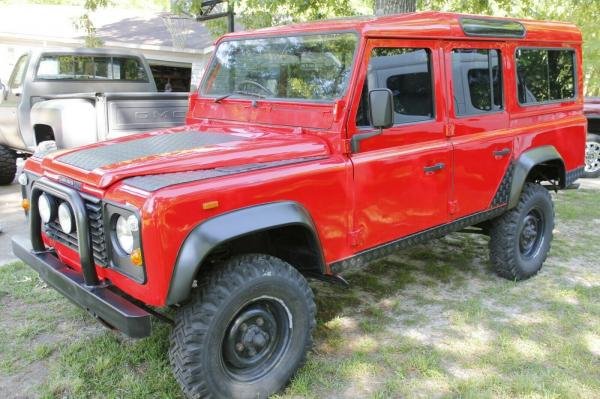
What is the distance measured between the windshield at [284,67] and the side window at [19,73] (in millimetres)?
4969

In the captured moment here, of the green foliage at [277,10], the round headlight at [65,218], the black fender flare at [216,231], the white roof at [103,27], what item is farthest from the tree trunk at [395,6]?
the white roof at [103,27]

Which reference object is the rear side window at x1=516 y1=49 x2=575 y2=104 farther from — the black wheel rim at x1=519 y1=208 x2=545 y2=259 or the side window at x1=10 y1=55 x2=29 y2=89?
the side window at x1=10 y1=55 x2=29 y2=89

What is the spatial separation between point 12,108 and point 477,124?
21.0ft

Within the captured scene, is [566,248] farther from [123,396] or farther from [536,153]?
[123,396]

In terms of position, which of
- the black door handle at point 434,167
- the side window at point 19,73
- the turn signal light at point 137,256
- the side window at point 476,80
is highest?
the side window at point 19,73

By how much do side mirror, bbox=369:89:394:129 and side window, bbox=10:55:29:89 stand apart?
20.8 ft

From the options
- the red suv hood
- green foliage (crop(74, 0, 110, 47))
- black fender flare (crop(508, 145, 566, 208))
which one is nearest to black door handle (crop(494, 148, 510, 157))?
black fender flare (crop(508, 145, 566, 208))

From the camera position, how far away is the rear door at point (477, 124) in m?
3.71

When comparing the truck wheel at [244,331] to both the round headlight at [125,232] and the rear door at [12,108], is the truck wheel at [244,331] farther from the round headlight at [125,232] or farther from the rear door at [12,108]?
the rear door at [12,108]

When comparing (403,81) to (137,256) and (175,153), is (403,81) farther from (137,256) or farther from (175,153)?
(137,256)

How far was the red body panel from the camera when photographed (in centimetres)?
246

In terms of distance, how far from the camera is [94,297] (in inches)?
100

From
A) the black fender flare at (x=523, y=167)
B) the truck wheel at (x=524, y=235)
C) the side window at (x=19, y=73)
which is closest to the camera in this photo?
the black fender flare at (x=523, y=167)

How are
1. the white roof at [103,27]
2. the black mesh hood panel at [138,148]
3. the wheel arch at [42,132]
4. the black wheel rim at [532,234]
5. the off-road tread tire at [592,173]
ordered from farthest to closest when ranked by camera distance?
the white roof at [103,27] → the off-road tread tire at [592,173] → the wheel arch at [42,132] → the black wheel rim at [532,234] → the black mesh hood panel at [138,148]
